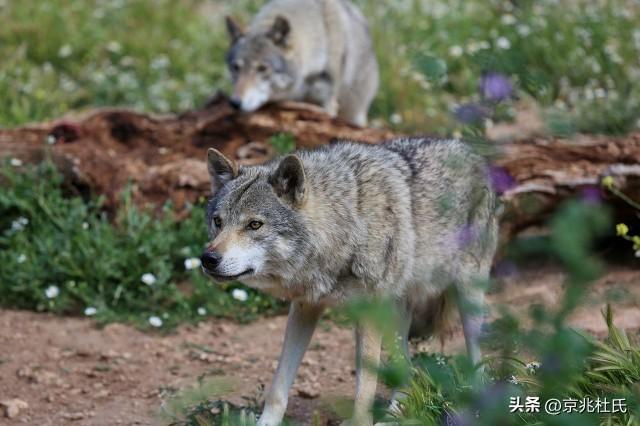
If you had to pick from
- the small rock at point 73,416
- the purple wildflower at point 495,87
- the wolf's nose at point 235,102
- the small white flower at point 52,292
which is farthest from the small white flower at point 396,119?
the purple wildflower at point 495,87

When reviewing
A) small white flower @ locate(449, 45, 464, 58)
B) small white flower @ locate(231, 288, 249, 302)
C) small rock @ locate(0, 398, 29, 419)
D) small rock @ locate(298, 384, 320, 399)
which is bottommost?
small white flower @ locate(231, 288, 249, 302)

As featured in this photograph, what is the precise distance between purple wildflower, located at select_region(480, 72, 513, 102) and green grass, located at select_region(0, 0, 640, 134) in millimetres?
4529

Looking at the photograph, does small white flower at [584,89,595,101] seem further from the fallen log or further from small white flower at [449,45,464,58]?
the fallen log

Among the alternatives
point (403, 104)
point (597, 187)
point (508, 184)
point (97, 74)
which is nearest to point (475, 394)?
point (508, 184)

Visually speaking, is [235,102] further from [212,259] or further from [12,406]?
[212,259]

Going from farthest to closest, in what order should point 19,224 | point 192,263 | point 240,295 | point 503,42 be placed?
point 503,42 < point 19,224 < point 192,263 < point 240,295

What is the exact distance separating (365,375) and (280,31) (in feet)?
18.3

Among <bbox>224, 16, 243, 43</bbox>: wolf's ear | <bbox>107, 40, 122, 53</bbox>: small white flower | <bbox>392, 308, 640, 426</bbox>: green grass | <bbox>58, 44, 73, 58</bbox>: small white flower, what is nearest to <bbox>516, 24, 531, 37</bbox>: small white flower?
<bbox>224, 16, 243, 43</bbox>: wolf's ear

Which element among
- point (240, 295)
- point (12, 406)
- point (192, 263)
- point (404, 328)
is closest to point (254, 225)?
point (404, 328)

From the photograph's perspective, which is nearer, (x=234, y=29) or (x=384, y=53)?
(x=234, y=29)

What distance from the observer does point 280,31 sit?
9438mm

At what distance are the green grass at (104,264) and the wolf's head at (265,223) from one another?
2.08 metres

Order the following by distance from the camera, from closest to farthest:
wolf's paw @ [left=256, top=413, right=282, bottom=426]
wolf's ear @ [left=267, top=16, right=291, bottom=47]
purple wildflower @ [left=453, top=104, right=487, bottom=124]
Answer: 1. purple wildflower @ [left=453, top=104, right=487, bottom=124]
2. wolf's paw @ [left=256, top=413, right=282, bottom=426]
3. wolf's ear @ [left=267, top=16, right=291, bottom=47]

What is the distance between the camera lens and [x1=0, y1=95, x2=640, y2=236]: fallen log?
6.59 metres
